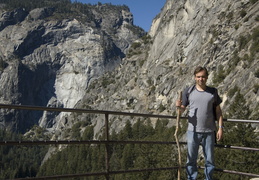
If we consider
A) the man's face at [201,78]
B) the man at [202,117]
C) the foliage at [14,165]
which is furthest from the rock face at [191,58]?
the man's face at [201,78]

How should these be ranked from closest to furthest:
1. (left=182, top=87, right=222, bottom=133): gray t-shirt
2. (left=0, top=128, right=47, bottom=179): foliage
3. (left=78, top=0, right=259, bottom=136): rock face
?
(left=182, top=87, right=222, bottom=133): gray t-shirt, (left=0, top=128, right=47, bottom=179): foliage, (left=78, top=0, right=259, bottom=136): rock face

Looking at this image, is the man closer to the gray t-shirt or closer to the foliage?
the gray t-shirt

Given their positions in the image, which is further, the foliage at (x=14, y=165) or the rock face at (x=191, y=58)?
the rock face at (x=191, y=58)

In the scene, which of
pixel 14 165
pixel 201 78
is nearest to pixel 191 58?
pixel 14 165

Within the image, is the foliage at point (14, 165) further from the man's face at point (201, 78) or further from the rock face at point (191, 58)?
the rock face at point (191, 58)

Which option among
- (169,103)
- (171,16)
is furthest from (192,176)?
(171,16)

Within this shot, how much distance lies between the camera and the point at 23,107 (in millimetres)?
5395

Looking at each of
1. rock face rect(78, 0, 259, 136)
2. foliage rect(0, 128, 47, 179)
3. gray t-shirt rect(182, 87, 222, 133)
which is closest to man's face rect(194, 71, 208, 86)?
gray t-shirt rect(182, 87, 222, 133)

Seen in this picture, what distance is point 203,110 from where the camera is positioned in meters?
6.29

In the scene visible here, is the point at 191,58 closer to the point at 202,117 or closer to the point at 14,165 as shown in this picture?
the point at 14,165

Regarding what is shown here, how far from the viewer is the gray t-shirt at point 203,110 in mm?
6281

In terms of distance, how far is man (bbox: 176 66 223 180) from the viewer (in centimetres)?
630

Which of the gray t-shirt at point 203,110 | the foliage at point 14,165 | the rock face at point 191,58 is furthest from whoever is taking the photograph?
the rock face at point 191,58

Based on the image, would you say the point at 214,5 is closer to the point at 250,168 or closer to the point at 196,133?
the point at 250,168
